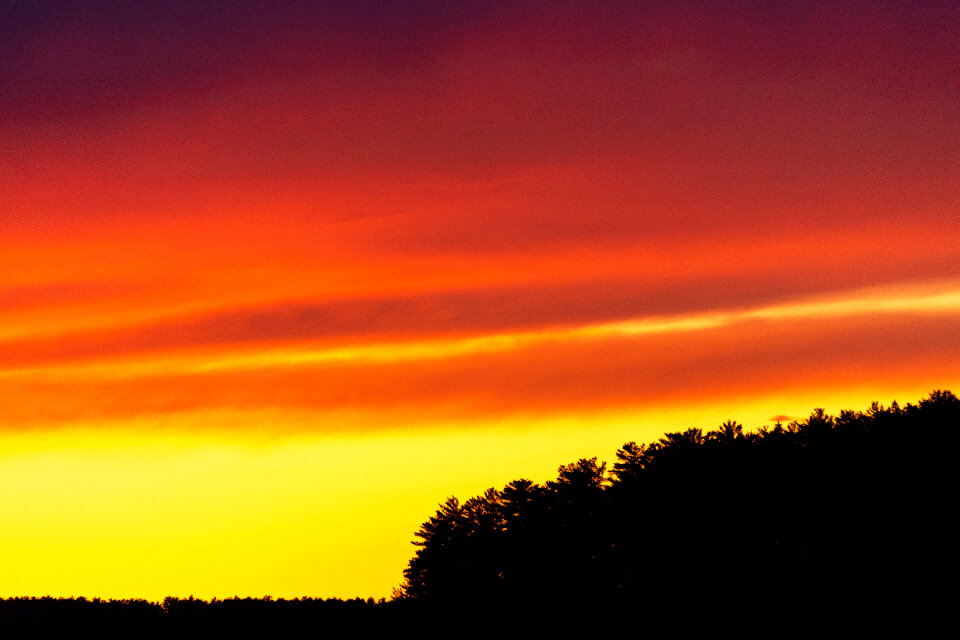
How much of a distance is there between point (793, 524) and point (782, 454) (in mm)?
4150

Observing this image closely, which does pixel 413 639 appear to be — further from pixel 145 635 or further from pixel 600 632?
pixel 145 635

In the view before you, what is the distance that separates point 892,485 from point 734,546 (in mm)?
7997

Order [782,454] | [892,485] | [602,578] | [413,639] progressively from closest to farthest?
[892,485] → [782,454] → [602,578] → [413,639]

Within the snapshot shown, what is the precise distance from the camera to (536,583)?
84.9 metres

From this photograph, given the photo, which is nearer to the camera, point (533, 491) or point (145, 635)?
point (533, 491)

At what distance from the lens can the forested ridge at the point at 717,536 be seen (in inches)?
Answer: 2756

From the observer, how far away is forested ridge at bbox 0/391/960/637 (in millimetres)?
70000

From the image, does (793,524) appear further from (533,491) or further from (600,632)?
(533,491)

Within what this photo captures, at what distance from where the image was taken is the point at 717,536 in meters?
75.4

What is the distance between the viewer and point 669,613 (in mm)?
Answer: 74750

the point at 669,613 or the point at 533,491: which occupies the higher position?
the point at 533,491

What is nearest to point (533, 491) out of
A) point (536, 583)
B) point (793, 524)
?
point (536, 583)

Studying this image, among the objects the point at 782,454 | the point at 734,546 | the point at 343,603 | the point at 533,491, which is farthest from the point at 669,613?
the point at 343,603

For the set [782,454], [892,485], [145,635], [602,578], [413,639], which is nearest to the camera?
[892,485]
